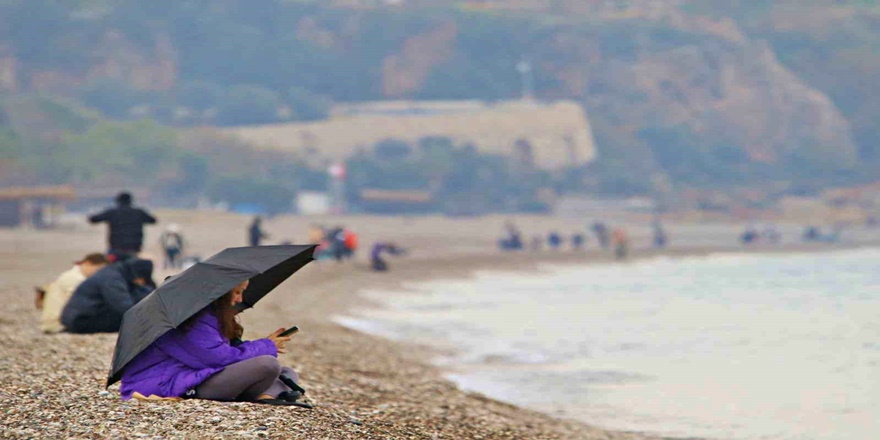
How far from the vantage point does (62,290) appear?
1427 cm

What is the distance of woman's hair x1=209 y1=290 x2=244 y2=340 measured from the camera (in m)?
8.57

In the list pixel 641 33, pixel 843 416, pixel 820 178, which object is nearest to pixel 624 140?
pixel 820 178

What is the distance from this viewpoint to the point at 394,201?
332ft

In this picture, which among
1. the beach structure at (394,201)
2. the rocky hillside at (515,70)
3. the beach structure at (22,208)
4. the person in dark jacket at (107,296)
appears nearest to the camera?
the person in dark jacket at (107,296)

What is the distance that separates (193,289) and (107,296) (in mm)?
4785

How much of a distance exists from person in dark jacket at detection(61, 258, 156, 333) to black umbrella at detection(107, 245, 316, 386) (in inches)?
159

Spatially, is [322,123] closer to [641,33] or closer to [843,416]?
[641,33]

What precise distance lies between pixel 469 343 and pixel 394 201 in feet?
259

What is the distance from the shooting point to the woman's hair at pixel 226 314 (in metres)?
8.57

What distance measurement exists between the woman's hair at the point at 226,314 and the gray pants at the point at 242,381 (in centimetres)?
22

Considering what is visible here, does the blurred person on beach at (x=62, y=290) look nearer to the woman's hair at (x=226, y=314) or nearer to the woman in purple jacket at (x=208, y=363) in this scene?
the woman in purple jacket at (x=208, y=363)

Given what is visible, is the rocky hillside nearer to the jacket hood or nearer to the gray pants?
the jacket hood

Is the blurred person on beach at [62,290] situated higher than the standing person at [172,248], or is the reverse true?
the blurred person on beach at [62,290]

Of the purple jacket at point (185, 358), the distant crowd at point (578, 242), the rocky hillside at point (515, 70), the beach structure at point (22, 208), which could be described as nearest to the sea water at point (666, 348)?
the purple jacket at point (185, 358)
